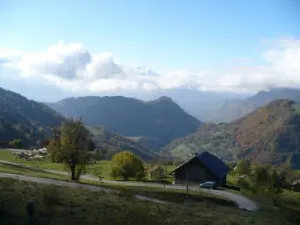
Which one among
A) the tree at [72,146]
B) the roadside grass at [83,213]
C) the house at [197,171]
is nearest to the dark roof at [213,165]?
the house at [197,171]

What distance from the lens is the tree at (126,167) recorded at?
66312mm

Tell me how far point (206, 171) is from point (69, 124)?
2747cm

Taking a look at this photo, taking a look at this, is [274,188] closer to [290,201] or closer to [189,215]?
[290,201]

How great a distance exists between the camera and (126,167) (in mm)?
66875

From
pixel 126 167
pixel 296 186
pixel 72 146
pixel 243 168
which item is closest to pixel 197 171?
pixel 126 167

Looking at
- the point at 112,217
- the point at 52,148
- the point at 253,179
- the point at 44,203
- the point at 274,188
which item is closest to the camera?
the point at 112,217

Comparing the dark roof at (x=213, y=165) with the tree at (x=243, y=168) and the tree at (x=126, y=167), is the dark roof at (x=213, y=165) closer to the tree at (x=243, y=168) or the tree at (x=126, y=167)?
the tree at (x=126, y=167)

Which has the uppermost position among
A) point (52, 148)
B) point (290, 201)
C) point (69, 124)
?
point (69, 124)

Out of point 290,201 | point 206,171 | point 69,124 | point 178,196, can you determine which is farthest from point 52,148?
point 290,201

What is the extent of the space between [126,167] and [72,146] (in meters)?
15.7

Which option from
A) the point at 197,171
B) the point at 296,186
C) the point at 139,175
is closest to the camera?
the point at 139,175

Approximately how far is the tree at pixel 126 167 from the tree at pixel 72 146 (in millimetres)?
11703

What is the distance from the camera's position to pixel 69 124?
180 ft

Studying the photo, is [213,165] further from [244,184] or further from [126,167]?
[126,167]
